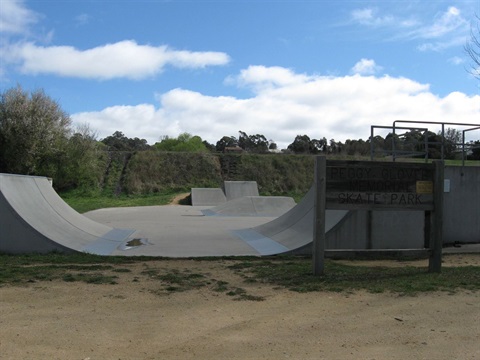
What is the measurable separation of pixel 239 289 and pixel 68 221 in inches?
274

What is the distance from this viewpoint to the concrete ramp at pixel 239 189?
3578 cm

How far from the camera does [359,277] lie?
7.20 m

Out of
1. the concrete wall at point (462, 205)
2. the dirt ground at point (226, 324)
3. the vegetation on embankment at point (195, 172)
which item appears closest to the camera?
the dirt ground at point (226, 324)

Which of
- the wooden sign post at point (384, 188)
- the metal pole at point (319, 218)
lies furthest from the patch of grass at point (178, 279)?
the wooden sign post at point (384, 188)

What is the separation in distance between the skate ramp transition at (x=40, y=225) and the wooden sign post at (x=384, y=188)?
510 centimetres

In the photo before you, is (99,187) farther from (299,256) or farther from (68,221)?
(299,256)

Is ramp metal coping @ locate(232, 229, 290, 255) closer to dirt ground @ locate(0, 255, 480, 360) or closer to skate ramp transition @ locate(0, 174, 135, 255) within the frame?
skate ramp transition @ locate(0, 174, 135, 255)

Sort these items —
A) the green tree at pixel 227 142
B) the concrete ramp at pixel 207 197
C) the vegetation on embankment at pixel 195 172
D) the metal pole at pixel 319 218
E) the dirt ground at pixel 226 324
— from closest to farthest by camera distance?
the dirt ground at pixel 226 324 → the metal pole at pixel 319 218 → the concrete ramp at pixel 207 197 → the vegetation on embankment at pixel 195 172 → the green tree at pixel 227 142

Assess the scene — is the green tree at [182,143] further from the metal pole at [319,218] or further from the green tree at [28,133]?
the metal pole at [319,218]

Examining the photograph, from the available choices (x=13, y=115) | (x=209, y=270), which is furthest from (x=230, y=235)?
(x=13, y=115)

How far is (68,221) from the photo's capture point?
11680mm

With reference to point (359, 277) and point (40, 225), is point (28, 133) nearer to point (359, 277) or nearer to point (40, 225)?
point (40, 225)

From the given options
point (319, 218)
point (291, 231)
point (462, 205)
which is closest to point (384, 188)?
point (319, 218)

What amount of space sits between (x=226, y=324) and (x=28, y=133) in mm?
36887
